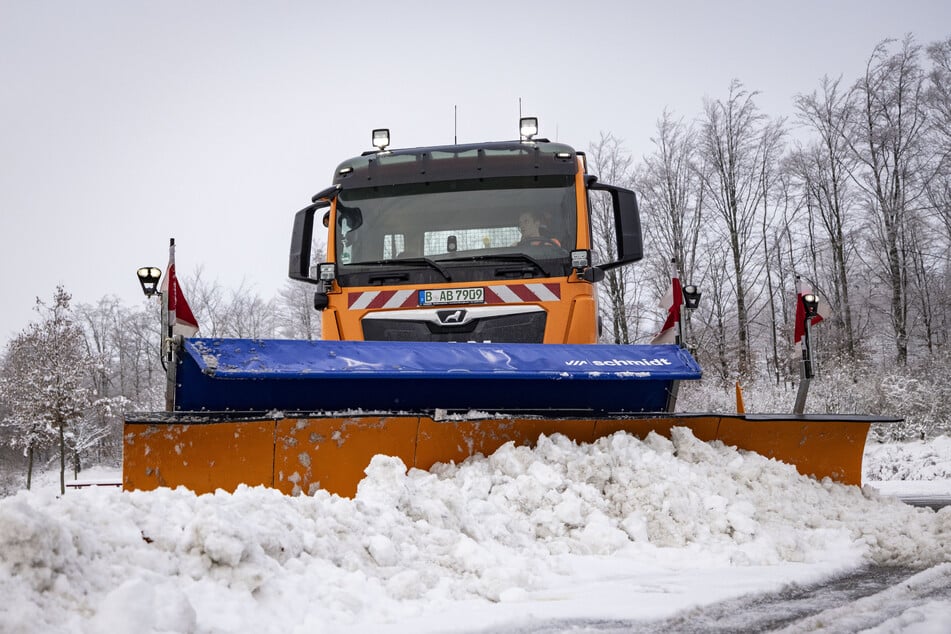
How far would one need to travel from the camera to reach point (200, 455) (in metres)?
4.14

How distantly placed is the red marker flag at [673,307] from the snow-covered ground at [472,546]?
4.85ft

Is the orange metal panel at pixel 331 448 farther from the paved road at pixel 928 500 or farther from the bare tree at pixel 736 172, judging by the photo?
the bare tree at pixel 736 172

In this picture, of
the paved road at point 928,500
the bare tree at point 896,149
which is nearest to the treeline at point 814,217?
the bare tree at point 896,149

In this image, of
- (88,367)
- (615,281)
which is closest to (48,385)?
(88,367)

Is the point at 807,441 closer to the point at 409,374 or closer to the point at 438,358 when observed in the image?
the point at 438,358

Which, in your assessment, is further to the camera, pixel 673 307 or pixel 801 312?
pixel 673 307

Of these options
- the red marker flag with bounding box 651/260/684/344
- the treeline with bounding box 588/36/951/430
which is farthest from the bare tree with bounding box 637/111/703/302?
the red marker flag with bounding box 651/260/684/344

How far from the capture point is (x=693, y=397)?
1858cm

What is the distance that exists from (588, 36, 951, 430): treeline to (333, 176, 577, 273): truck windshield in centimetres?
1501

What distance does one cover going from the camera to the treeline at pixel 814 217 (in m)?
20.3

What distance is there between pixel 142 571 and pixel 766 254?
24.2 metres

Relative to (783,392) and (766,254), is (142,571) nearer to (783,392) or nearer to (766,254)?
(783,392)

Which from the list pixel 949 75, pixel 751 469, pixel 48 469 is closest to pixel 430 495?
pixel 751 469

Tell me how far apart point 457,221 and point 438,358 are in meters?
1.60
